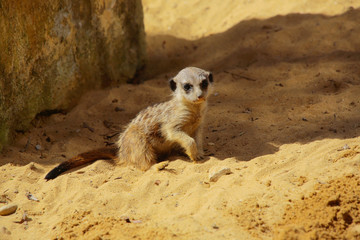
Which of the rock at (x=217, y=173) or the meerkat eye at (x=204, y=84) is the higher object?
the meerkat eye at (x=204, y=84)

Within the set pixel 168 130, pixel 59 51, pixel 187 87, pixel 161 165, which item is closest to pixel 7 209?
pixel 161 165

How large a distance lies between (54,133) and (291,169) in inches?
85.0

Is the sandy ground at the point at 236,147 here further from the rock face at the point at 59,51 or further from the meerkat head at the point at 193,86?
the meerkat head at the point at 193,86

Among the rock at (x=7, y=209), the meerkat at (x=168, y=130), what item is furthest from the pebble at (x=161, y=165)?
the rock at (x=7, y=209)

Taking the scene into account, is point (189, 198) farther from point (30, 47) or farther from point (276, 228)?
point (30, 47)

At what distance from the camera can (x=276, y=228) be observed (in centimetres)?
239

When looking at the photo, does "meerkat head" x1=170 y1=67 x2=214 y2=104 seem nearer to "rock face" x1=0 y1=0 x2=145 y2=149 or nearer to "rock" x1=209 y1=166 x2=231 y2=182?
"rock" x1=209 y1=166 x2=231 y2=182

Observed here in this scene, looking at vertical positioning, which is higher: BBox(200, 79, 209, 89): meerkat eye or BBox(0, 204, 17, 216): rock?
BBox(200, 79, 209, 89): meerkat eye

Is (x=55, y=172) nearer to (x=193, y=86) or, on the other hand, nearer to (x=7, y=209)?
(x=7, y=209)

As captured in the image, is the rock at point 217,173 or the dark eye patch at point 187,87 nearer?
the rock at point 217,173

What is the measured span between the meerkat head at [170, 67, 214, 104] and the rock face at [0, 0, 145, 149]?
50.2 inches

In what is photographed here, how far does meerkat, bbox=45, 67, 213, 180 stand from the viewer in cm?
340

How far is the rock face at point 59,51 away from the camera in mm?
3576

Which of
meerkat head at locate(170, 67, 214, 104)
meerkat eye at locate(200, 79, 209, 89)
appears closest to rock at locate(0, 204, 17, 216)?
meerkat head at locate(170, 67, 214, 104)
